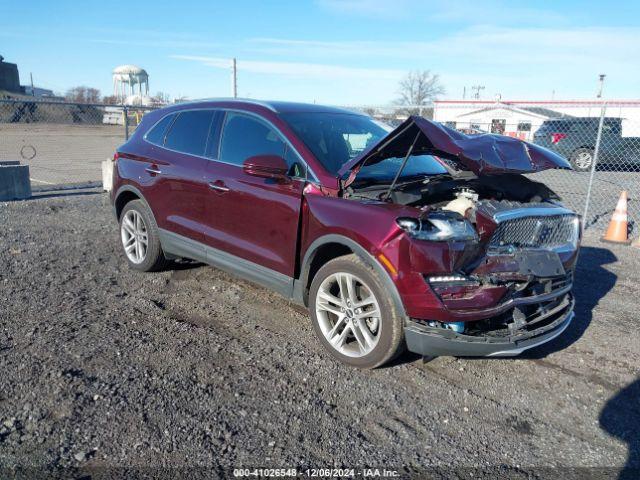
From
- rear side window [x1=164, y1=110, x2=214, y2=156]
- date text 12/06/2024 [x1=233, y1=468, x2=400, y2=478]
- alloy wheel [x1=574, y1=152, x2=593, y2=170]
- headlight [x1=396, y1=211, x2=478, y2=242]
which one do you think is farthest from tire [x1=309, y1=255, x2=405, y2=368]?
alloy wheel [x1=574, y1=152, x2=593, y2=170]

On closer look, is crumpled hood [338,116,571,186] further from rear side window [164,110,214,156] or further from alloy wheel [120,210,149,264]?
alloy wheel [120,210,149,264]

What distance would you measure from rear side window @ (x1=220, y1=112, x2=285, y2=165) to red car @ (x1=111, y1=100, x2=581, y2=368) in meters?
0.01

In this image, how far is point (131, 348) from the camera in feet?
12.5

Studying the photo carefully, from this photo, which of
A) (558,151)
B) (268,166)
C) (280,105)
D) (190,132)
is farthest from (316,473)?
(558,151)

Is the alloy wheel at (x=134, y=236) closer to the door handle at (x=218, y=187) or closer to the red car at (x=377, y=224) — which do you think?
the red car at (x=377, y=224)

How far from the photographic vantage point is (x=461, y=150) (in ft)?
11.3

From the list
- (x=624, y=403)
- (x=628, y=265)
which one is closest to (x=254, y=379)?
(x=624, y=403)

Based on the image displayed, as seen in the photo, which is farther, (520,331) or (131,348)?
(131,348)

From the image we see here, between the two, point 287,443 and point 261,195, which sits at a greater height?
point 261,195

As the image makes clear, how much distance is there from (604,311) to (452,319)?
8.37 feet

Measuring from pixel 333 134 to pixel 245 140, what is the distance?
750mm

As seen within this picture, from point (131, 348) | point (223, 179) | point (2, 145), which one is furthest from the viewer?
point (2, 145)

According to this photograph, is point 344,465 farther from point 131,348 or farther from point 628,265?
point 628,265

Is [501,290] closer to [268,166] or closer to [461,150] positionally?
[461,150]
